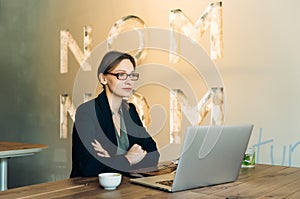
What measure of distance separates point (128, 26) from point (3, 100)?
6.06 feet

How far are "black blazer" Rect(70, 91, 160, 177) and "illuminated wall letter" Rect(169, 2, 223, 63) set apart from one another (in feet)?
2.43

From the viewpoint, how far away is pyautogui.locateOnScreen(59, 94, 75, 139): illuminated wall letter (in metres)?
3.39

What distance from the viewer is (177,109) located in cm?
267

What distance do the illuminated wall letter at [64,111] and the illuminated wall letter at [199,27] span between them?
117 cm

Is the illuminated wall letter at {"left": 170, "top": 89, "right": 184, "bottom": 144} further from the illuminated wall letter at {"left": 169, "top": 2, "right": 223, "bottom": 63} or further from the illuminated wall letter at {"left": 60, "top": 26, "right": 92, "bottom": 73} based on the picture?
the illuminated wall letter at {"left": 60, "top": 26, "right": 92, "bottom": 73}

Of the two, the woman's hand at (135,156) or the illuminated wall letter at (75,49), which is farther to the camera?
the illuminated wall letter at (75,49)

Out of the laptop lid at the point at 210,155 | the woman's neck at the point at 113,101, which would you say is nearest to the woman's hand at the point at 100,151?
the woman's neck at the point at 113,101

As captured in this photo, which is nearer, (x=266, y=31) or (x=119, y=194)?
(x=119, y=194)

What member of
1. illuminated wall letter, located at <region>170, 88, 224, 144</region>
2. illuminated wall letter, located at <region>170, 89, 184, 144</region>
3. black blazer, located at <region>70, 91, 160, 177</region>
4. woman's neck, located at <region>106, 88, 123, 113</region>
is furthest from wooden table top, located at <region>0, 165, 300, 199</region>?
illuminated wall letter, located at <region>170, 89, 184, 144</region>

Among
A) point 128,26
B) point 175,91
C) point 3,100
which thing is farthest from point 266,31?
point 3,100

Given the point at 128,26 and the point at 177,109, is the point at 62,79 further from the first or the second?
the point at 177,109

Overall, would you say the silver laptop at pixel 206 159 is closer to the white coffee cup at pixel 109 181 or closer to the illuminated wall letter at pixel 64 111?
the white coffee cup at pixel 109 181

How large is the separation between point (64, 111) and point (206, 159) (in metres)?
2.26

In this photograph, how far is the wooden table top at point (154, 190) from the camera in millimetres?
1267
